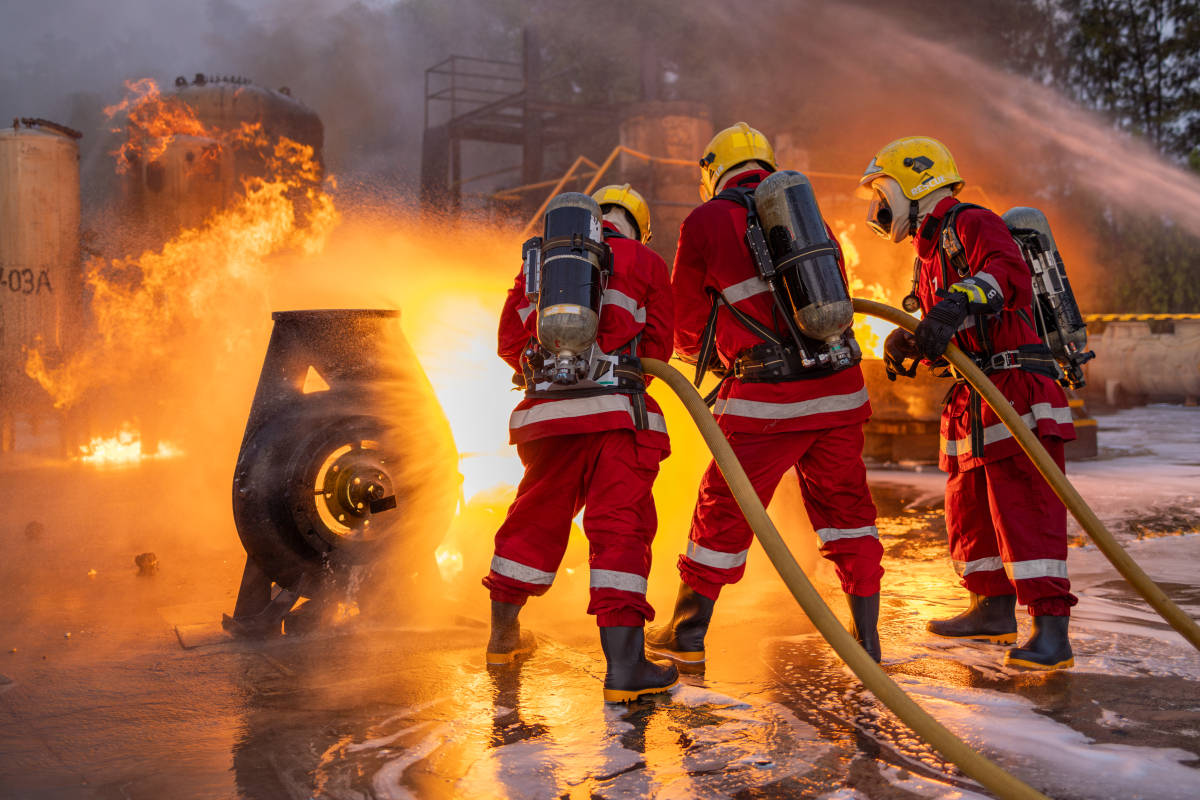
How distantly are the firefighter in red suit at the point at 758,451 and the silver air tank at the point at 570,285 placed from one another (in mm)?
492

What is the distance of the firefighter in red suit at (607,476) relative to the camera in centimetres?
311

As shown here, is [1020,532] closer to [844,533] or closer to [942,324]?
[844,533]

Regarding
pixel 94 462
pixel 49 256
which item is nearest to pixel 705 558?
pixel 94 462

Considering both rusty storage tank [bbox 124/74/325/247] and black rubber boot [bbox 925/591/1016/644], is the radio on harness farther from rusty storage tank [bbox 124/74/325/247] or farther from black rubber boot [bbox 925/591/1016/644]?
rusty storage tank [bbox 124/74/325/247]

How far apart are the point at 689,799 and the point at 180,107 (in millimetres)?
14882

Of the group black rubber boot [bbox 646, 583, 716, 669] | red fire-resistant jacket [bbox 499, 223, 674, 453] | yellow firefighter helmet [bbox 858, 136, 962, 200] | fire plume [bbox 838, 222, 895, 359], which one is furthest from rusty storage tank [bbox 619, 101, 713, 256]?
black rubber boot [bbox 646, 583, 716, 669]

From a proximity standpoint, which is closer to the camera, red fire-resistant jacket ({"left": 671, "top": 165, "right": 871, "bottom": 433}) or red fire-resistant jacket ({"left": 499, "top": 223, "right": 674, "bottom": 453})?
red fire-resistant jacket ({"left": 499, "top": 223, "right": 674, "bottom": 453})

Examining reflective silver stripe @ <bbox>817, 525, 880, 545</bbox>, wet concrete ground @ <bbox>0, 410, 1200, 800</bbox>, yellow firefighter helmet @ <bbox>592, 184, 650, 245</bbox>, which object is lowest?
wet concrete ground @ <bbox>0, 410, 1200, 800</bbox>

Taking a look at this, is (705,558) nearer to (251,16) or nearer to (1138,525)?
(1138,525)

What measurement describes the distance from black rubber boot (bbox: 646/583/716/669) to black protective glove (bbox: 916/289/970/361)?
120 centimetres

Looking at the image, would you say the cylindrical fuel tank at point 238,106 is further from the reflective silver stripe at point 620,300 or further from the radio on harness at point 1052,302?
the radio on harness at point 1052,302

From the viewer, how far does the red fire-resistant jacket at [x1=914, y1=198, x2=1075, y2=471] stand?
3498 mm

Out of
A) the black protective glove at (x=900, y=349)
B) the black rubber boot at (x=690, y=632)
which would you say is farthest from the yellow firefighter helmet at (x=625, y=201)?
the black rubber boot at (x=690, y=632)

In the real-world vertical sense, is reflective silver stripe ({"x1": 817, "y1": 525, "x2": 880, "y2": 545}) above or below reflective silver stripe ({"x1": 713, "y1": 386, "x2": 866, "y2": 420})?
below
